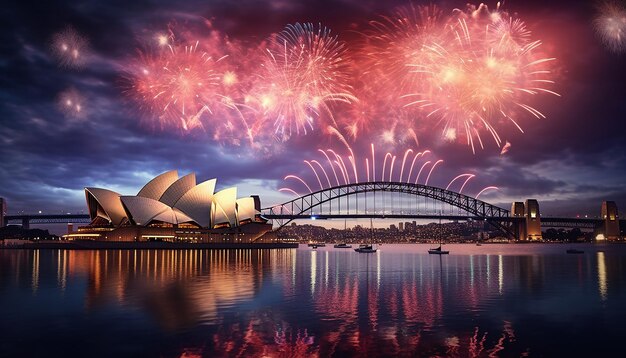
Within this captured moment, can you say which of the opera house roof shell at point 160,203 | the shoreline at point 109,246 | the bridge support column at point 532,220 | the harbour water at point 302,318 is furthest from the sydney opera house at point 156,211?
the bridge support column at point 532,220

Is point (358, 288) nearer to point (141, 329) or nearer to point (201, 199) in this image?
point (141, 329)

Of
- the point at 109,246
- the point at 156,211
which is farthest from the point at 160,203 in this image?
the point at 109,246

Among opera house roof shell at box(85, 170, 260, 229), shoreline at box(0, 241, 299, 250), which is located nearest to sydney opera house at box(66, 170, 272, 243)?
opera house roof shell at box(85, 170, 260, 229)

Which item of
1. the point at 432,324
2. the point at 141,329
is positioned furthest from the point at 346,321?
the point at 141,329

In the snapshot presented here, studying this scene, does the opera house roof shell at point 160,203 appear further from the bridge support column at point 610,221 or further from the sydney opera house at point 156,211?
the bridge support column at point 610,221

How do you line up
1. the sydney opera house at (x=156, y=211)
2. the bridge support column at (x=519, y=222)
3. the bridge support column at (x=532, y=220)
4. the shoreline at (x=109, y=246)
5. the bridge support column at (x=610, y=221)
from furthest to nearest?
1. the bridge support column at (x=610, y=221)
2. the bridge support column at (x=519, y=222)
3. the bridge support column at (x=532, y=220)
4. the sydney opera house at (x=156, y=211)
5. the shoreline at (x=109, y=246)

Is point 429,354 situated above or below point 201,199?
below
